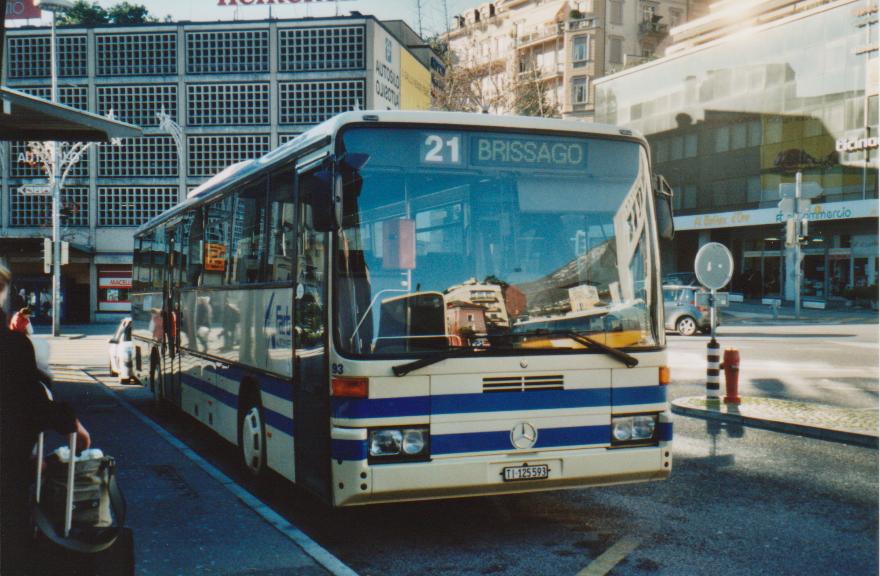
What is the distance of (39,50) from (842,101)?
42896 mm

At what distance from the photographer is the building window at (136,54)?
161 feet

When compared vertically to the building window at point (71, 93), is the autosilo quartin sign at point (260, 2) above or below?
above

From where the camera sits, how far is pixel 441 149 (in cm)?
602

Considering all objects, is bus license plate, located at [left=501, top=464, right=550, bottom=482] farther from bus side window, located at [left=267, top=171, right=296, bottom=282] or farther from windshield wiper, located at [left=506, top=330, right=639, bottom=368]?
bus side window, located at [left=267, top=171, right=296, bottom=282]

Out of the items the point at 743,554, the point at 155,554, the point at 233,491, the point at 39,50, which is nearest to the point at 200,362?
the point at 233,491

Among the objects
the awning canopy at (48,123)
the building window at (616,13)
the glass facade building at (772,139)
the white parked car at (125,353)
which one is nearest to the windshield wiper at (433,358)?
the awning canopy at (48,123)

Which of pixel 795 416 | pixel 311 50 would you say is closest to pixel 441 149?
pixel 795 416

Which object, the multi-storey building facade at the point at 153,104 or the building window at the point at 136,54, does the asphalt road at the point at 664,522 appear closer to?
the multi-storey building facade at the point at 153,104

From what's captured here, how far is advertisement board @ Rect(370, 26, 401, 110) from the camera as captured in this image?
47.6 meters

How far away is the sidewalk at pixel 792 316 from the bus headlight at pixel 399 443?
3079 cm

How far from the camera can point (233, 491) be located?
24.9 ft

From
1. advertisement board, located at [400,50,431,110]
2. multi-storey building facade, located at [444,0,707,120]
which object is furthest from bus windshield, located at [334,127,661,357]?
multi-storey building facade, located at [444,0,707,120]

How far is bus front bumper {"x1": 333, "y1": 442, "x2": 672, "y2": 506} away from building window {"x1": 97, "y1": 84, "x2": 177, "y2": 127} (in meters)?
46.8

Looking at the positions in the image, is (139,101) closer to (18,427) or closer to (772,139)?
(772,139)
